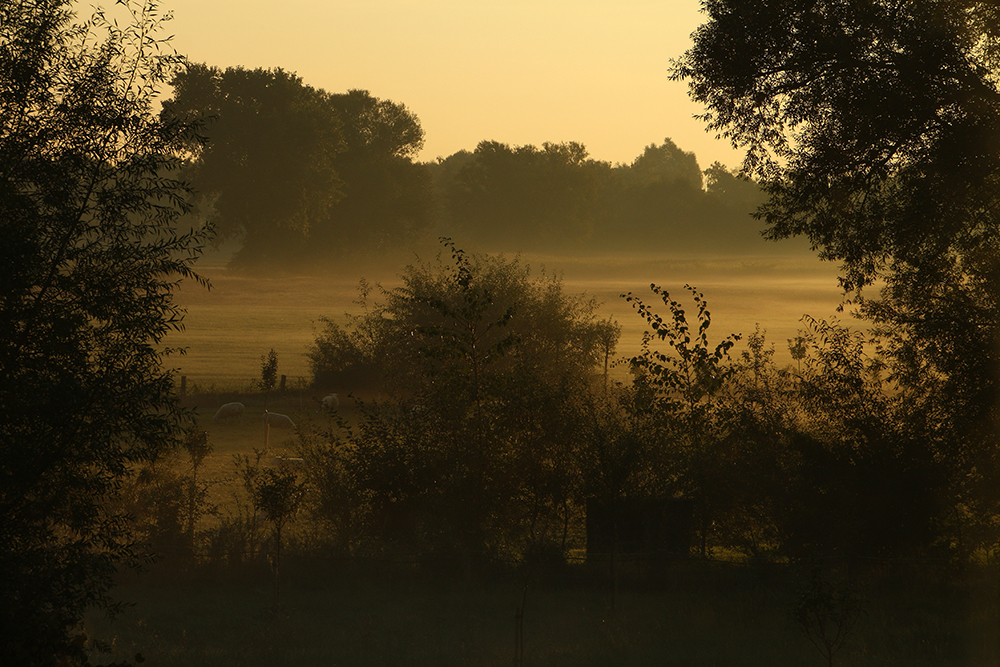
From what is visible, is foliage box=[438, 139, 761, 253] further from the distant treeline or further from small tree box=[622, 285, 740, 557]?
small tree box=[622, 285, 740, 557]

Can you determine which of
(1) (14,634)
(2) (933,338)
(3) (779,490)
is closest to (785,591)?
(3) (779,490)

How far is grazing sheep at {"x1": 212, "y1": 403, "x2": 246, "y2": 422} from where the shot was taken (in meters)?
34.0

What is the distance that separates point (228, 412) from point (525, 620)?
20.4 meters

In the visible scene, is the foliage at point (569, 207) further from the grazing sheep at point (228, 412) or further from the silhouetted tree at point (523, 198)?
the grazing sheep at point (228, 412)

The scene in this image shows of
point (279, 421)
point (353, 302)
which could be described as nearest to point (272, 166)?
point (353, 302)

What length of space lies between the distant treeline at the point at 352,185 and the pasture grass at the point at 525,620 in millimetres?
57478

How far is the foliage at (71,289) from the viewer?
1220 cm

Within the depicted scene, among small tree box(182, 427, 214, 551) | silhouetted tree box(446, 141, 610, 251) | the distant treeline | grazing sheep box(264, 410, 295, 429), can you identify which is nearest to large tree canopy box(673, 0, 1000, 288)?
small tree box(182, 427, 214, 551)

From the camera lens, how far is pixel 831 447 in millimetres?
18938

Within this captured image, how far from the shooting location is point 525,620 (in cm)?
1644

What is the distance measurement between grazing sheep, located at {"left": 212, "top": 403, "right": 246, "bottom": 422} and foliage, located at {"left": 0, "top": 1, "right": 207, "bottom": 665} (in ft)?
68.4

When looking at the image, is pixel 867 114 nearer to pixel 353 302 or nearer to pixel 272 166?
pixel 353 302

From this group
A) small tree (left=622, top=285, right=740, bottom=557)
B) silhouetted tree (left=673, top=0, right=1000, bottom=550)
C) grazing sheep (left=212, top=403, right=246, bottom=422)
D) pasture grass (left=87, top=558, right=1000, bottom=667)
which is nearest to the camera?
pasture grass (left=87, top=558, right=1000, bottom=667)

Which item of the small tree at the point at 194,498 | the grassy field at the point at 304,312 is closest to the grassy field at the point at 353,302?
the grassy field at the point at 304,312
